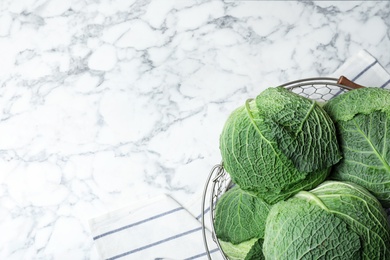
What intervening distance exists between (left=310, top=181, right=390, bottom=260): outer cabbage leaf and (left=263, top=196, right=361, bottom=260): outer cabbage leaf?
0.02 metres

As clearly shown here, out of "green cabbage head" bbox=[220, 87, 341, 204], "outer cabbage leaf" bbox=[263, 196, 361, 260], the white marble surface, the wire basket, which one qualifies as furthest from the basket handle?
"outer cabbage leaf" bbox=[263, 196, 361, 260]

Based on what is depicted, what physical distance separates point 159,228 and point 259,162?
384mm

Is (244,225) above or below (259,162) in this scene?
below

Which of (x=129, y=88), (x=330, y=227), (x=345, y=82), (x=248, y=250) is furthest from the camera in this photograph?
(x=129, y=88)

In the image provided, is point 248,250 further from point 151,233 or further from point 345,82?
point 345,82

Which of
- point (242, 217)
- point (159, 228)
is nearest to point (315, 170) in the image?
point (242, 217)

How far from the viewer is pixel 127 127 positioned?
4.54 ft

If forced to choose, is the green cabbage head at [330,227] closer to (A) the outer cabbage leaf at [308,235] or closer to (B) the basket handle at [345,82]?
(A) the outer cabbage leaf at [308,235]

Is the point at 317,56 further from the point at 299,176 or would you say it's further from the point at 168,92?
the point at 299,176

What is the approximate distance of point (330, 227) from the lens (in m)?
0.95

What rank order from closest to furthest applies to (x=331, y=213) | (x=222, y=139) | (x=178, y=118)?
(x=331, y=213), (x=222, y=139), (x=178, y=118)

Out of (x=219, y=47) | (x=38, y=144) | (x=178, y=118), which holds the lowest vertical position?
(x=38, y=144)

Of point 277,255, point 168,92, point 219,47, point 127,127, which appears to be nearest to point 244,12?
point 219,47

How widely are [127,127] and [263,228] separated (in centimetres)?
44
